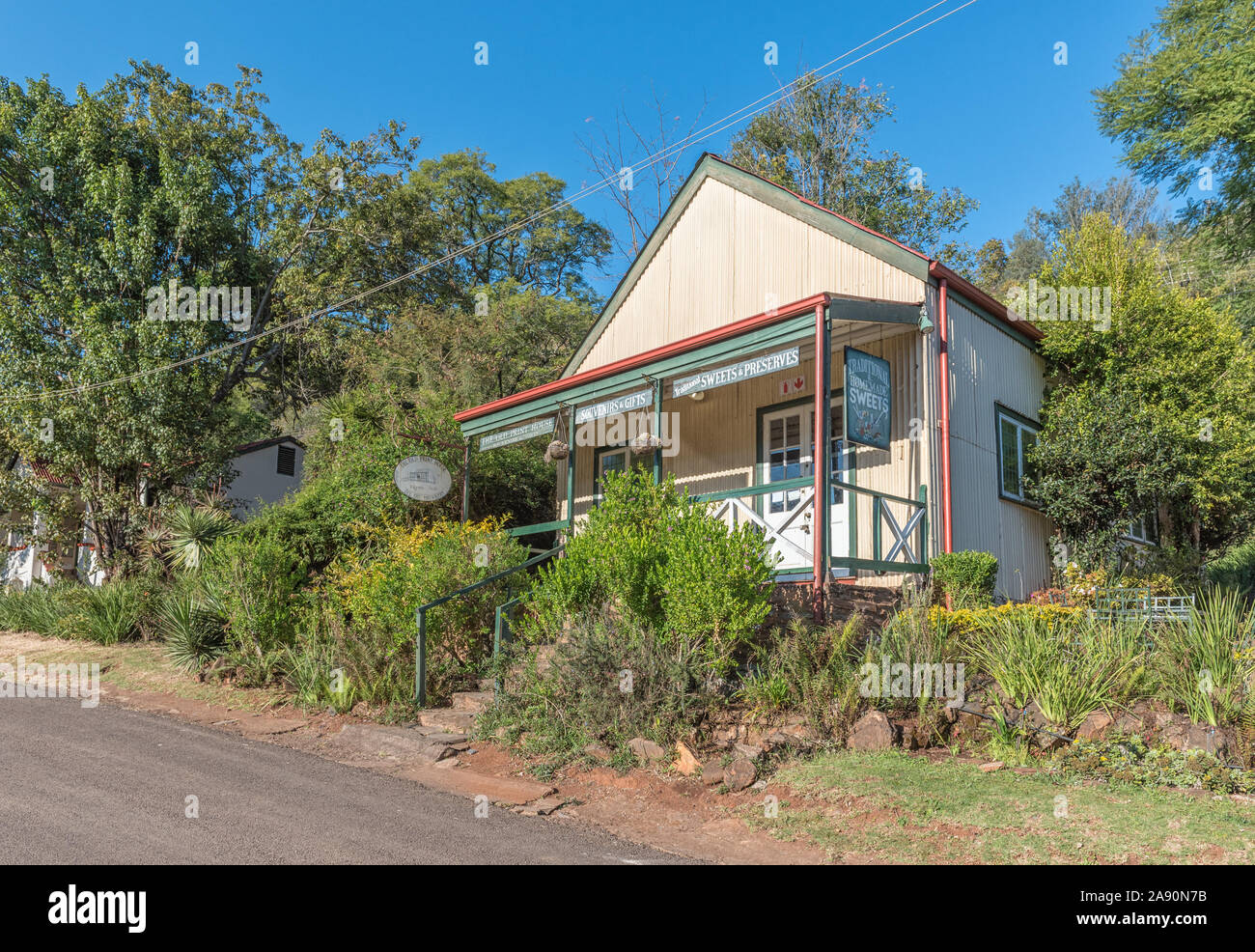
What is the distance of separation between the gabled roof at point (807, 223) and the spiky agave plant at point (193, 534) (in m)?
6.99

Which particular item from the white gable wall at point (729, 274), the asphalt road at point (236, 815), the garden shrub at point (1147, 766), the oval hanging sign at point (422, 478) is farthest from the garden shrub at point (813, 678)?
the oval hanging sign at point (422, 478)

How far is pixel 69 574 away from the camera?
70.7ft

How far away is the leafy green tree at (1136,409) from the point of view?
12180 mm

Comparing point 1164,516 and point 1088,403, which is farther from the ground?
point 1088,403

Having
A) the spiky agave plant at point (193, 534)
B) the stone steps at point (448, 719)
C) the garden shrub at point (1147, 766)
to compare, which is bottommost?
the stone steps at point (448, 719)

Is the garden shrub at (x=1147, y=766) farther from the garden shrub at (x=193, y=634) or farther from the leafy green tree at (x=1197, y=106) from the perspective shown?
the leafy green tree at (x=1197, y=106)

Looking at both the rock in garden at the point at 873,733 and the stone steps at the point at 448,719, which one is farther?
the stone steps at the point at 448,719

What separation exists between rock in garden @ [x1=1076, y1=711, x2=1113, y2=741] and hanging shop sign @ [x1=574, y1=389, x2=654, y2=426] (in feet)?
23.3

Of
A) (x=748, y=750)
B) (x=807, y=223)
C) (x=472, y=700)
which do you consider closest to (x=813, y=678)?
(x=748, y=750)

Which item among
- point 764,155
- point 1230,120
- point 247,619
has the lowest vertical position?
point 247,619

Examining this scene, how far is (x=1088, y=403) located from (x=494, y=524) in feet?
29.1

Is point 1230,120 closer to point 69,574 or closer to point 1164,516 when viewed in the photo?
point 1164,516

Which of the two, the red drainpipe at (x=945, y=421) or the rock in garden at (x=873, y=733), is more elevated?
the red drainpipe at (x=945, y=421)
